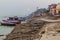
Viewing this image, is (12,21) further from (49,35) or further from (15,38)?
A: (49,35)

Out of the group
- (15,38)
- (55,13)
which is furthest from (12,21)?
(15,38)

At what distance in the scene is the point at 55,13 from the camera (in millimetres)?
29875

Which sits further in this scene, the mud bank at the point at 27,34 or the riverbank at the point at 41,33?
the mud bank at the point at 27,34

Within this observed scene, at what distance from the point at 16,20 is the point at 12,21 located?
0.86 m

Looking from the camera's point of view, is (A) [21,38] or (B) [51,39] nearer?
(B) [51,39]

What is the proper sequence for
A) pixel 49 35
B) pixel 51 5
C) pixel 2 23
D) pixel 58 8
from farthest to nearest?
pixel 2 23 → pixel 51 5 → pixel 58 8 → pixel 49 35

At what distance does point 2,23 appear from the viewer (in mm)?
42438

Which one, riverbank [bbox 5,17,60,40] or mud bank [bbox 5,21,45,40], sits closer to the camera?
riverbank [bbox 5,17,60,40]

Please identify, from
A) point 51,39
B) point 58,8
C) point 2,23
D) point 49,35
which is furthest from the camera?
point 2,23

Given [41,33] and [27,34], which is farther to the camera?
[27,34]

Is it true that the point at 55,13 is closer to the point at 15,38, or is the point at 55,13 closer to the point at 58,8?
the point at 58,8

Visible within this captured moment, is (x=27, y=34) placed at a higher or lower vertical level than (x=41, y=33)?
lower

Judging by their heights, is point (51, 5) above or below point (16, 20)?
above

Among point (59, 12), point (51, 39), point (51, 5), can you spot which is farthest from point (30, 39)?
point (51, 5)
